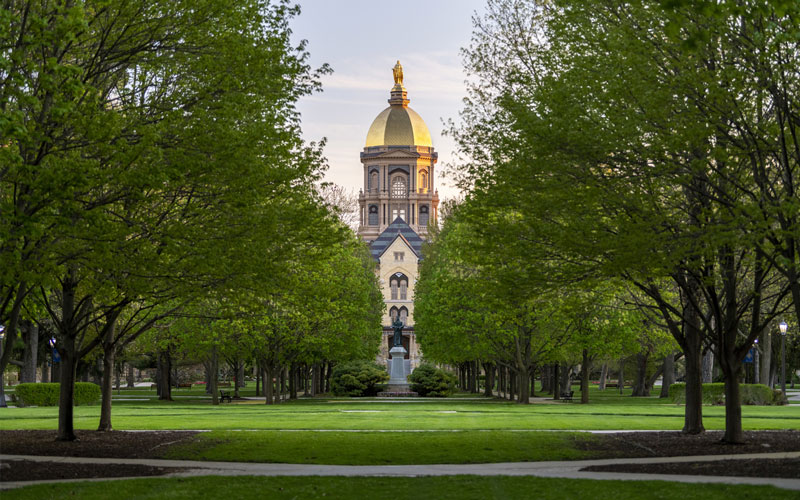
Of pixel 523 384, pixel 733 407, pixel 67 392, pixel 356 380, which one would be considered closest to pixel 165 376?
pixel 356 380

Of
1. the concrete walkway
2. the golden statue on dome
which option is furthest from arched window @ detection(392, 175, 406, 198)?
the concrete walkway

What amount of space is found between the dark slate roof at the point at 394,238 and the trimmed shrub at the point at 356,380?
264 feet

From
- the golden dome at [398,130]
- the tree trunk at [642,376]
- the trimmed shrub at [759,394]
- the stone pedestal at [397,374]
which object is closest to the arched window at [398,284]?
the golden dome at [398,130]

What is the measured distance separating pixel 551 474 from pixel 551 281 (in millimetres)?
5565

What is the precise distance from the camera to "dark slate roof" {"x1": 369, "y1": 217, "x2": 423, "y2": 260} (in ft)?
474

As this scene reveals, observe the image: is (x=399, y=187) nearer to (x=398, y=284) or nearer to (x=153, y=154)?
(x=398, y=284)

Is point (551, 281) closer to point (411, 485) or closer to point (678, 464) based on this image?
point (678, 464)

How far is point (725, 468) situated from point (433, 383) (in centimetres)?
4265

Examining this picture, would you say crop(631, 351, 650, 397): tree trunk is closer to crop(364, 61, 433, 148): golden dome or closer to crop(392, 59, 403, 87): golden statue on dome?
crop(364, 61, 433, 148): golden dome

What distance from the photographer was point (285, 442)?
22.8m

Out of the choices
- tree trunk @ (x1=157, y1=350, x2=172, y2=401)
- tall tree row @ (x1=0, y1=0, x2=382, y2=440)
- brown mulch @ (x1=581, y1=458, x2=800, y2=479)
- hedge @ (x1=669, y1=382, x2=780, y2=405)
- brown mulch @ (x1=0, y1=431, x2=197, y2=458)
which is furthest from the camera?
tree trunk @ (x1=157, y1=350, x2=172, y2=401)

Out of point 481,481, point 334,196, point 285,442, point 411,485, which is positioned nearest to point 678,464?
point 481,481

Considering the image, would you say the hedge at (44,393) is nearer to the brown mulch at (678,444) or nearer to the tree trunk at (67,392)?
the tree trunk at (67,392)

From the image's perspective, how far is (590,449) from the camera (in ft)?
69.5
